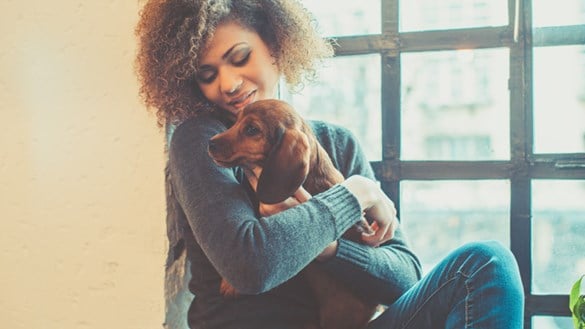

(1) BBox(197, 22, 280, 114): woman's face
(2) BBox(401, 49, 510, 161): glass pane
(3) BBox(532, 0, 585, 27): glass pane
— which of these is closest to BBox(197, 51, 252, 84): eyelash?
(1) BBox(197, 22, 280, 114): woman's face

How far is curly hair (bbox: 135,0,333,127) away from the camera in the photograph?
1.29 metres

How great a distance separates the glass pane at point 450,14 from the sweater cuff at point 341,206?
0.74 m

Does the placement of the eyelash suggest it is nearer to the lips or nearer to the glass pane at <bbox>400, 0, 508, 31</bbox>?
the lips

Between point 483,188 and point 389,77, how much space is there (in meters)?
0.43

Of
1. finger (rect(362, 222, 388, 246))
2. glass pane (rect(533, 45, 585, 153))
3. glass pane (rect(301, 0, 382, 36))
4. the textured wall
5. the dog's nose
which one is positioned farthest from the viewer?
glass pane (rect(301, 0, 382, 36))

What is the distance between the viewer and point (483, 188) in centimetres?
167

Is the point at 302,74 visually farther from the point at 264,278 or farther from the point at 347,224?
the point at 264,278

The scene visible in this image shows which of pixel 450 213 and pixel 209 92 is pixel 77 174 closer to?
pixel 209 92

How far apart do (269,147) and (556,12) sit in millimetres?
1003

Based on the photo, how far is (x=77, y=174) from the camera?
1.55 metres

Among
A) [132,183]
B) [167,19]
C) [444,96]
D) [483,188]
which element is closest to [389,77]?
[444,96]

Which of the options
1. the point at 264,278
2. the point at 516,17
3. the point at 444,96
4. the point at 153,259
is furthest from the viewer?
the point at 444,96

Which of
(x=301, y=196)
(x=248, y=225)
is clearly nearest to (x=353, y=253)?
(x=301, y=196)

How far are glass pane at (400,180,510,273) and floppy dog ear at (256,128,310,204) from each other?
2.22 ft
